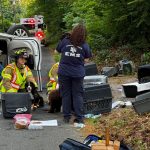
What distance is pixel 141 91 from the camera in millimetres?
12086

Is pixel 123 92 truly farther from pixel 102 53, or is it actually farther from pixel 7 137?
pixel 102 53

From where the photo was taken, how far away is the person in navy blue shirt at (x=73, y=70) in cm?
1005

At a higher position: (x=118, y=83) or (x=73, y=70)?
(x=73, y=70)

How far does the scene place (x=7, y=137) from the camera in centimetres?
910

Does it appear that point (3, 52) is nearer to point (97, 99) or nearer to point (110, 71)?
point (110, 71)

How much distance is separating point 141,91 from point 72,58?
2.57 meters

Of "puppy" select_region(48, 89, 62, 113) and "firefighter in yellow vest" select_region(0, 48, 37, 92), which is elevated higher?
"firefighter in yellow vest" select_region(0, 48, 37, 92)

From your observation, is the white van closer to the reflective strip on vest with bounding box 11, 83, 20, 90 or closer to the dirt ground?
the dirt ground

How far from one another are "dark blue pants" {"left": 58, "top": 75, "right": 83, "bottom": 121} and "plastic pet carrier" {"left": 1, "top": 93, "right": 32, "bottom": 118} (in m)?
0.86

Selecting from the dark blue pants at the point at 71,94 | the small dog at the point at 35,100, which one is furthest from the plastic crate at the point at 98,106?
the small dog at the point at 35,100

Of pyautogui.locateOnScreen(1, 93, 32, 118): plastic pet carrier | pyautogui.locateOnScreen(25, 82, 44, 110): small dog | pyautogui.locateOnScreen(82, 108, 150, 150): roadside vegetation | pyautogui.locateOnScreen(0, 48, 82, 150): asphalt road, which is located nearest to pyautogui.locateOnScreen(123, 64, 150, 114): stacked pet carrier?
pyautogui.locateOnScreen(82, 108, 150, 150): roadside vegetation

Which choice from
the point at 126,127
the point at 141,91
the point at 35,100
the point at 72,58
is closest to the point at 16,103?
the point at 35,100

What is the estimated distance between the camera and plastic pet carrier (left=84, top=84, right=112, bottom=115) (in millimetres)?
10805

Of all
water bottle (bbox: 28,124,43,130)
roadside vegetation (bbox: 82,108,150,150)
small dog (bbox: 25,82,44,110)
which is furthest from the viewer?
small dog (bbox: 25,82,44,110)
